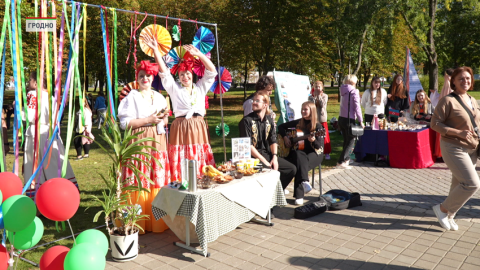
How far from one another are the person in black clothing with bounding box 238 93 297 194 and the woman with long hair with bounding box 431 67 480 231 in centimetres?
194

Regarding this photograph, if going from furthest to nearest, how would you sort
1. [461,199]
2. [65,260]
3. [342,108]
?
1. [342,108]
2. [461,199]
3. [65,260]

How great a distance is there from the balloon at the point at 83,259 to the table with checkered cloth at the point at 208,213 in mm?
1064

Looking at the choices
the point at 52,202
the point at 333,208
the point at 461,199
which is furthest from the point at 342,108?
the point at 52,202

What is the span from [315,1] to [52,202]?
16586 millimetres

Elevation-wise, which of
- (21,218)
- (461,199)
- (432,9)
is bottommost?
(461,199)

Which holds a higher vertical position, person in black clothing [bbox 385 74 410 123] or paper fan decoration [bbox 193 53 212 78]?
paper fan decoration [bbox 193 53 212 78]

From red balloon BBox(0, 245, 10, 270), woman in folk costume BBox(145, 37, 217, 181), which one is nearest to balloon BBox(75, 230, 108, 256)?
red balloon BBox(0, 245, 10, 270)

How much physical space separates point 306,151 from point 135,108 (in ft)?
8.89

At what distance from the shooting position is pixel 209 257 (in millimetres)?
3789

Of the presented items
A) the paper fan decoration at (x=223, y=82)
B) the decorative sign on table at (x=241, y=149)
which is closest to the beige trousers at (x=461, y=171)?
the decorative sign on table at (x=241, y=149)

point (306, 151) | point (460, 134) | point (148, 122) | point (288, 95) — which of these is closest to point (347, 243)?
point (460, 134)

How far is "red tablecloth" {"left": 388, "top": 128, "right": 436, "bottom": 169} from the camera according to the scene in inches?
296

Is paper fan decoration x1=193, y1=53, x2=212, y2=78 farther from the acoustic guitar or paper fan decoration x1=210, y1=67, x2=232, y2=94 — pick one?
the acoustic guitar

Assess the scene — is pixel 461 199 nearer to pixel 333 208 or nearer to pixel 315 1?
pixel 333 208
